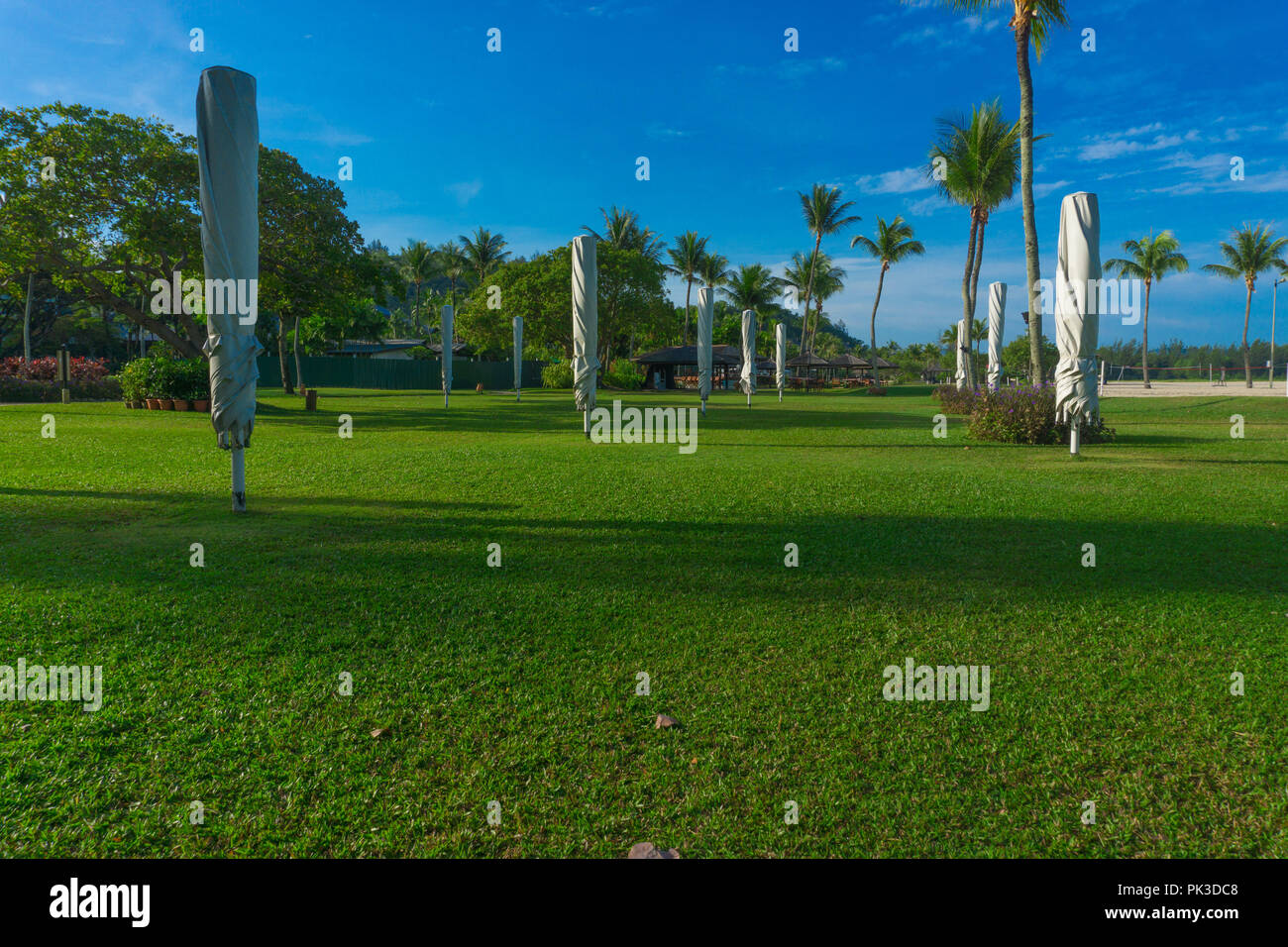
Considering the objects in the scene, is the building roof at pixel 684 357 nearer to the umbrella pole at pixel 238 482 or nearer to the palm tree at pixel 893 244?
the palm tree at pixel 893 244

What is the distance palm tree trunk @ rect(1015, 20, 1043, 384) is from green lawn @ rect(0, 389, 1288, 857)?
8.28 meters

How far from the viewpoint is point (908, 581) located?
4434mm

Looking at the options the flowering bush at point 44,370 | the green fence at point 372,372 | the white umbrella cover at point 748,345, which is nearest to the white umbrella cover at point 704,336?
the white umbrella cover at point 748,345

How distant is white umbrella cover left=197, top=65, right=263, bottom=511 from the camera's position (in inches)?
222

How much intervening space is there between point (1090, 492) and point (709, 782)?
7.04 metres

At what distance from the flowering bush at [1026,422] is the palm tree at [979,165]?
1114 cm

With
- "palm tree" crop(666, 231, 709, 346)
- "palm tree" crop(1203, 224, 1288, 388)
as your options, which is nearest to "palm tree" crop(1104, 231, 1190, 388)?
"palm tree" crop(1203, 224, 1288, 388)

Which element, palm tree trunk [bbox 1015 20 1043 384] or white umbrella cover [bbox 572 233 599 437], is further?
palm tree trunk [bbox 1015 20 1043 384]

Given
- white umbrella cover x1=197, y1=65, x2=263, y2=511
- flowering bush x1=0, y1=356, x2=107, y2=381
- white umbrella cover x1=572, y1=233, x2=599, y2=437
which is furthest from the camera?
flowering bush x1=0, y1=356, x2=107, y2=381

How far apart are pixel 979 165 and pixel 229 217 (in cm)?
2597

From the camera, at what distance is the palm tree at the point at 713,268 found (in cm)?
5631

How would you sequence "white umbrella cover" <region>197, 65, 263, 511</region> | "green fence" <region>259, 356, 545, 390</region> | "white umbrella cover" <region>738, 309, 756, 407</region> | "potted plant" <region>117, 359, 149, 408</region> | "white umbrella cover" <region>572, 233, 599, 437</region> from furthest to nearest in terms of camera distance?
"green fence" <region>259, 356, 545, 390</region> → "white umbrella cover" <region>738, 309, 756, 407</region> → "potted plant" <region>117, 359, 149, 408</region> → "white umbrella cover" <region>572, 233, 599, 437</region> → "white umbrella cover" <region>197, 65, 263, 511</region>

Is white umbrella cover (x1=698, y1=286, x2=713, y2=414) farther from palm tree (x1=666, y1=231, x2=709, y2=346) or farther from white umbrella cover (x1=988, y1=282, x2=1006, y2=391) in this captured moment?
palm tree (x1=666, y1=231, x2=709, y2=346)

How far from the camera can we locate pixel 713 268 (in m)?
56.6
